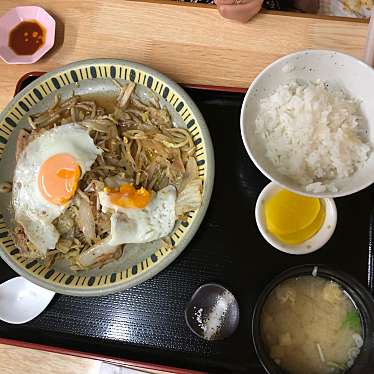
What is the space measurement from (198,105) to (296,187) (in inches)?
24.5

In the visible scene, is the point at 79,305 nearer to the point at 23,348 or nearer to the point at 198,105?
the point at 23,348

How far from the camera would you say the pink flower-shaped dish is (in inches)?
90.7

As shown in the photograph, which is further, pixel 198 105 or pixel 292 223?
pixel 198 105

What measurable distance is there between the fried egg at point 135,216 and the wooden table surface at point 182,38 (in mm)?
613

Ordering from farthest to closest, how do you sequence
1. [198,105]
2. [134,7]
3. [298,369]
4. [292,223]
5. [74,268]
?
[134,7] → [198,105] → [74,268] → [292,223] → [298,369]

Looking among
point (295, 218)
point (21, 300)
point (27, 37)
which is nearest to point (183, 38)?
point (27, 37)

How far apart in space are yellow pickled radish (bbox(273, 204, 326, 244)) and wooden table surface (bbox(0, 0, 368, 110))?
2.36 ft

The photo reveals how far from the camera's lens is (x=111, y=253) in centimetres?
199

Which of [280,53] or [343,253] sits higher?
[280,53]

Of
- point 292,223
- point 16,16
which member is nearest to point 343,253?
point 292,223

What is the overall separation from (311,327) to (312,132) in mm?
749

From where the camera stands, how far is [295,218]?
6.23ft

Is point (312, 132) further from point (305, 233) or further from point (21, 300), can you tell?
point (21, 300)

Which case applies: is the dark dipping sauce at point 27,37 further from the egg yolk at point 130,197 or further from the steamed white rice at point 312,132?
the steamed white rice at point 312,132
